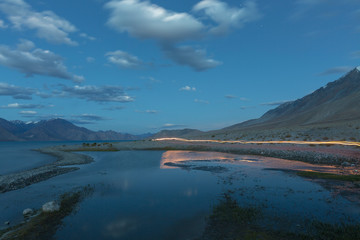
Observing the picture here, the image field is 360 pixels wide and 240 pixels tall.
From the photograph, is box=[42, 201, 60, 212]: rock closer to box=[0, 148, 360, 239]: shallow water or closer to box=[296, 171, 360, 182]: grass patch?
box=[0, 148, 360, 239]: shallow water

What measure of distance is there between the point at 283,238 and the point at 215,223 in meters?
3.91

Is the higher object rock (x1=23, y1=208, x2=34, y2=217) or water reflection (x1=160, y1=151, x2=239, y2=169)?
water reflection (x1=160, y1=151, x2=239, y2=169)

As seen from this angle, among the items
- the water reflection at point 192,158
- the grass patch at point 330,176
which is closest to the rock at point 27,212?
the water reflection at point 192,158

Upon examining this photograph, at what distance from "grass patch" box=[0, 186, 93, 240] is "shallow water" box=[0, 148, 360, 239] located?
0.64 meters

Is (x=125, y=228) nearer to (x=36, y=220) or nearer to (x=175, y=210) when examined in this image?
(x=175, y=210)

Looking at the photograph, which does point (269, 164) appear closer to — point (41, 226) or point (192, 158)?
point (192, 158)

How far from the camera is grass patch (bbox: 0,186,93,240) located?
11945 mm

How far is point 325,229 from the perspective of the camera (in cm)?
1188

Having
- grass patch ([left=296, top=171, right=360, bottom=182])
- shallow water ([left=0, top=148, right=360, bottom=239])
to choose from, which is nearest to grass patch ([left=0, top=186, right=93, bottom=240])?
shallow water ([left=0, top=148, right=360, bottom=239])

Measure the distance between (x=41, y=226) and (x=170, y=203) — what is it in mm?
9073

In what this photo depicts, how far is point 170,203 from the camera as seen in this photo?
1766cm

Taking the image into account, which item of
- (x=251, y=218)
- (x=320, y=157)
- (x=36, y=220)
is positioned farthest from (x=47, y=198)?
(x=320, y=157)

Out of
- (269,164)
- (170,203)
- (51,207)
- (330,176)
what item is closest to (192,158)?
(269,164)

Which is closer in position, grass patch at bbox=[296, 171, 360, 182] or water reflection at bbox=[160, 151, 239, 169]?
grass patch at bbox=[296, 171, 360, 182]
